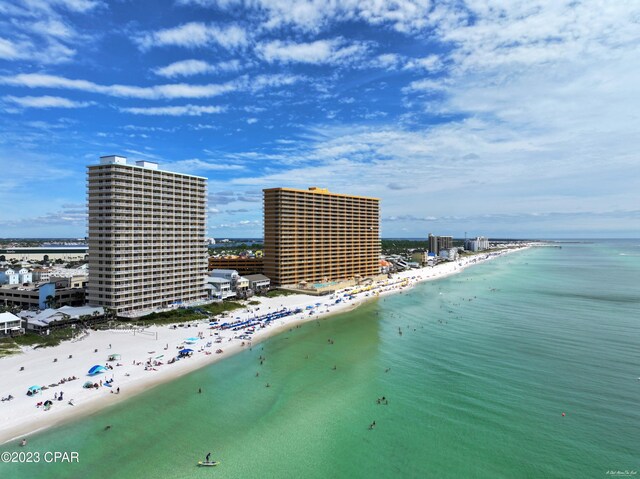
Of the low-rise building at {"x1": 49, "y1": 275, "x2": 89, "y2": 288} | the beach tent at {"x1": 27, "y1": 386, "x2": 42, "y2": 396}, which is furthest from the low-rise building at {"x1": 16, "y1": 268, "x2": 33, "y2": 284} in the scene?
the beach tent at {"x1": 27, "y1": 386, "x2": 42, "y2": 396}

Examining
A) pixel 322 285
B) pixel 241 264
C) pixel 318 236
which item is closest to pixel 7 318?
pixel 241 264

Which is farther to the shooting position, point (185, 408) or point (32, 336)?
point (32, 336)

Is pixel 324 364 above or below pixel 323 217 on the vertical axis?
below

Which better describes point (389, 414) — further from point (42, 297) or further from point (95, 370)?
point (42, 297)

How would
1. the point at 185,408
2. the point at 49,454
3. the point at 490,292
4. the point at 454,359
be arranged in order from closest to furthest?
the point at 49,454 → the point at 185,408 → the point at 454,359 → the point at 490,292

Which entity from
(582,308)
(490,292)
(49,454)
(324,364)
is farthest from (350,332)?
(490,292)

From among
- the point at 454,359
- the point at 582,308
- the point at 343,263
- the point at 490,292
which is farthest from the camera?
the point at 343,263

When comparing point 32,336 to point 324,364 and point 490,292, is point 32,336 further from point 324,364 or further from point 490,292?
point 490,292
